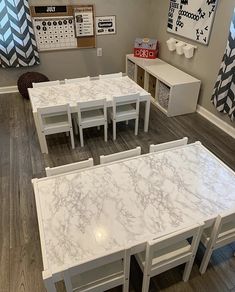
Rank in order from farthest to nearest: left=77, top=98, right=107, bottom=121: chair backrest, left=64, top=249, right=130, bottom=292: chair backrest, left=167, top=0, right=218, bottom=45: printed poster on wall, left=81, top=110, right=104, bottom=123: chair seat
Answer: left=167, top=0, right=218, bottom=45: printed poster on wall, left=81, top=110, right=104, bottom=123: chair seat, left=77, top=98, right=107, bottom=121: chair backrest, left=64, top=249, right=130, bottom=292: chair backrest

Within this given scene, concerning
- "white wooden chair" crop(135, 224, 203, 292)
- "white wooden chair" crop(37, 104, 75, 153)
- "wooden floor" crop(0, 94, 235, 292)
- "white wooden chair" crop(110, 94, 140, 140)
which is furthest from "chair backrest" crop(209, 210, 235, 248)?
"white wooden chair" crop(37, 104, 75, 153)

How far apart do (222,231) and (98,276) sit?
0.77 m

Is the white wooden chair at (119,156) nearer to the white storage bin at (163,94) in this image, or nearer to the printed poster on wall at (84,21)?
the white storage bin at (163,94)

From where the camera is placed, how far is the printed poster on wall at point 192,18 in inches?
115

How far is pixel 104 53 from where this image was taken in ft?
13.9

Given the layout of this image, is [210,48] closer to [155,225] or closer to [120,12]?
[120,12]

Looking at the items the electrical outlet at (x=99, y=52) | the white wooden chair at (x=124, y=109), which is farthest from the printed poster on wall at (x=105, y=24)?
the white wooden chair at (x=124, y=109)

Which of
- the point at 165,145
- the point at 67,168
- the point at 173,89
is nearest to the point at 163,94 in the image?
the point at 173,89

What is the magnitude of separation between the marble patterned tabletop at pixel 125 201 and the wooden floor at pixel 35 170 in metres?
0.54

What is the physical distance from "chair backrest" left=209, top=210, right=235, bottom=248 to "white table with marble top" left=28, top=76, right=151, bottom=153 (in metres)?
1.73

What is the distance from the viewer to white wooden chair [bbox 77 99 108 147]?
99.3 inches

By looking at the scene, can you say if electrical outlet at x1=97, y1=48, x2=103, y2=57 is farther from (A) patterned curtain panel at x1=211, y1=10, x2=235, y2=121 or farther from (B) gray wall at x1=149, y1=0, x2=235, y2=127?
(A) patterned curtain panel at x1=211, y1=10, x2=235, y2=121

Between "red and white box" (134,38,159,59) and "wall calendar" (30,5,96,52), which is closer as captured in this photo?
"wall calendar" (30,5,96,52)

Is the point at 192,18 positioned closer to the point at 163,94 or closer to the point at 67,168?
the point at 163,94
